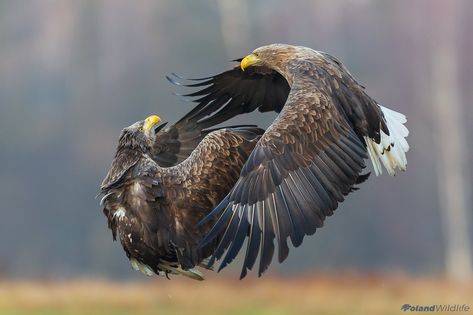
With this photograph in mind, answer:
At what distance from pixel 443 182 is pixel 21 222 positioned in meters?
7.59

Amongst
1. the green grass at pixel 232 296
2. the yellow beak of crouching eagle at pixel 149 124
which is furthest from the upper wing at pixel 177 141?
the green grass at pixel 232 296

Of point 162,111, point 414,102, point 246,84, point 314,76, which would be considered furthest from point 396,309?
point 414,102

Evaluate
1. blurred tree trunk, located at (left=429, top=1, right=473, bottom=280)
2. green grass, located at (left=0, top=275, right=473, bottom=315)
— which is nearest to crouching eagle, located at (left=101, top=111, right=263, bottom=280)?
green grass, located at (left=0, top=275, right=473, bottom=315)

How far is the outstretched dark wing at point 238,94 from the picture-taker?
24.7 ft

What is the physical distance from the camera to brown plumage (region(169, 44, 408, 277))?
19.4ft

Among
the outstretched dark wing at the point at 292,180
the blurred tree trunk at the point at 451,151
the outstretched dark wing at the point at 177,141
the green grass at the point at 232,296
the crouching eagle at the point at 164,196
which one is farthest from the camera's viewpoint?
the blurred tree trunk at the point at 451,151

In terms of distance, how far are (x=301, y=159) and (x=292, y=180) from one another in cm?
14

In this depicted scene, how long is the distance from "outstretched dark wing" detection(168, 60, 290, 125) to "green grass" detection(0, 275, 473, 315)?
12.2ft

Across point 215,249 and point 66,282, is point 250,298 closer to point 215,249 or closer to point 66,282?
point 66,282

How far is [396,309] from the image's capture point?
1159cm

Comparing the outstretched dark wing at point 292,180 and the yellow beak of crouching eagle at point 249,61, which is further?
the yellow beak of crouching eagle at point 249,61

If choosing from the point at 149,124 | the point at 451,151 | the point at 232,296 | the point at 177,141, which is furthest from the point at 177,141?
the point at 451,151

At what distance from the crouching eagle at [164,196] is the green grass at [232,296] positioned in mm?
4639

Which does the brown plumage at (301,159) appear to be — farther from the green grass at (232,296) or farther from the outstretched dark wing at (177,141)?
the green grass at (232,296)
